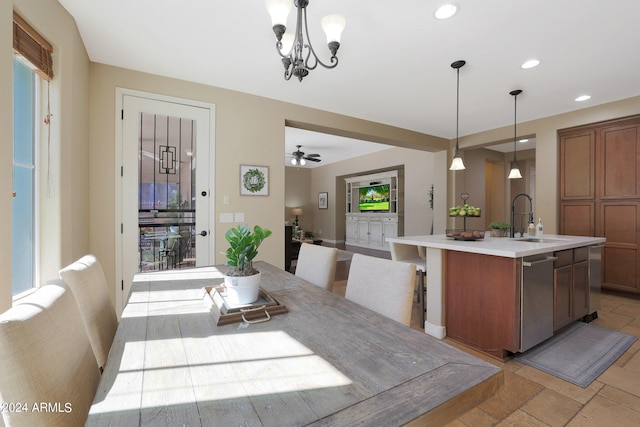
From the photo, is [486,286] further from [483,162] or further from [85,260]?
[483,162]

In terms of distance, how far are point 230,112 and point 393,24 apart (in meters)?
1.98

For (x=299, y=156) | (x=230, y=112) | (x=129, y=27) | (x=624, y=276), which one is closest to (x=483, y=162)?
(x=624, y=276)

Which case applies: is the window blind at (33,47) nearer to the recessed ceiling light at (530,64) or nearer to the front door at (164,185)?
the front door at (164,185)

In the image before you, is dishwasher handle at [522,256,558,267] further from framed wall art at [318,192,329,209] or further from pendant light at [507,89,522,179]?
framed wall art at [318,192,329,209]

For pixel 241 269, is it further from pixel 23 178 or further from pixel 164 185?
pixel 164 185

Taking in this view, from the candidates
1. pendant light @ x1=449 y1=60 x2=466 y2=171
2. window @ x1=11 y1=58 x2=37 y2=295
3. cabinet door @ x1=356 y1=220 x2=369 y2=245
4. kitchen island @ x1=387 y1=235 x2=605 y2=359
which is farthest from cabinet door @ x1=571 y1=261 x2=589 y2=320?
cabinet door @ x1=356 y1=220 x2=369 y2=245

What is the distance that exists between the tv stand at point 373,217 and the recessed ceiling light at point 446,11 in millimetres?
5718

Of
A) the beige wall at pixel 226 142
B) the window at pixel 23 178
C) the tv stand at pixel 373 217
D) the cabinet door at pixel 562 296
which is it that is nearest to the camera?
the window at pixel 23 178

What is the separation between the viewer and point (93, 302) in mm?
1207

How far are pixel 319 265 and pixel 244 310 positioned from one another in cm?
83

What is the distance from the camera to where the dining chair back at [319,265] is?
1861 mm

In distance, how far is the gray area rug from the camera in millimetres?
2049

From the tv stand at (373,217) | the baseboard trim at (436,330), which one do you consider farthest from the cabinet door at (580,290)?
the tv stand at (373,217)

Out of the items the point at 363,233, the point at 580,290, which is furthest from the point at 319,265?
the point at 363,233
